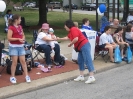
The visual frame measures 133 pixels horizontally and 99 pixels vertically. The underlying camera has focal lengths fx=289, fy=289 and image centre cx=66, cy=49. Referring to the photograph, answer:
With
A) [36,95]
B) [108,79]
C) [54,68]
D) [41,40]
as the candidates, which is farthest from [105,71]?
[36,95]

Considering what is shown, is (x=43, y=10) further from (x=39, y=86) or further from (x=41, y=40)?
(x=39, y=86)

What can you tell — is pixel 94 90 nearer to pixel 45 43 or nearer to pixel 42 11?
pixel 45 43

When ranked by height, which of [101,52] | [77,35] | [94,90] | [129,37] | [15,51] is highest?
[77,35]

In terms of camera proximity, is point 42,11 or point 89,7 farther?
point 89,7

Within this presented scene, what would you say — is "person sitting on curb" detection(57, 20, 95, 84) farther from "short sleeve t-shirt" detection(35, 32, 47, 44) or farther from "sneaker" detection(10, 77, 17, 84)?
"sneaker" detection(10, 77, 17, 84)

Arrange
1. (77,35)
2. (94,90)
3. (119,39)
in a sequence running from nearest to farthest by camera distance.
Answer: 1. (94,90)
2. (77,35)
3. (119,39)

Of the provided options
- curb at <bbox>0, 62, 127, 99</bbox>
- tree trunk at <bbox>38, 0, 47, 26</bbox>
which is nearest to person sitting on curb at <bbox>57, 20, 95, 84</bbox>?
curb at <bbox>0, 62, 127, 99</bbox>

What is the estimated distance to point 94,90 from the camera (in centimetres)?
625

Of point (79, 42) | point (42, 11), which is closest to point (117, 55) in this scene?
point (79, 42)

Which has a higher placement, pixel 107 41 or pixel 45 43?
pixel 45 43

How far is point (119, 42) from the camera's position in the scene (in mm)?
9320

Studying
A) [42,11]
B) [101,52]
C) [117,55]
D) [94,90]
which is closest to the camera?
[94,90]

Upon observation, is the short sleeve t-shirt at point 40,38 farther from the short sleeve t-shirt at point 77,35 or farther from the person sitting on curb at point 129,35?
the person sitting on curb at point 129,35

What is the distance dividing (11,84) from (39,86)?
629 millimetres
